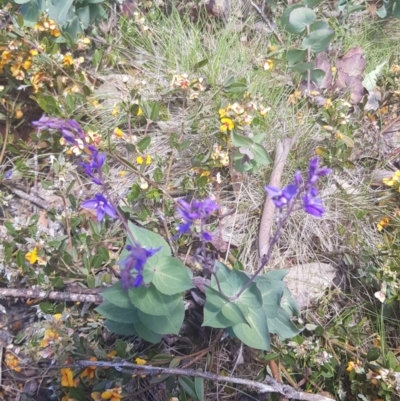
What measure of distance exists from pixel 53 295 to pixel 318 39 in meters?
1.46

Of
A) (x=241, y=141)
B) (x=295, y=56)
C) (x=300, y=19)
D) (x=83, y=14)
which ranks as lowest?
(x=241, y=141)

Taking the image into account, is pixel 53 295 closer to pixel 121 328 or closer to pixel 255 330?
pixel 121 328

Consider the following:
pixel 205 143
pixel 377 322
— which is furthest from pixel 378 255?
pixel 205 143

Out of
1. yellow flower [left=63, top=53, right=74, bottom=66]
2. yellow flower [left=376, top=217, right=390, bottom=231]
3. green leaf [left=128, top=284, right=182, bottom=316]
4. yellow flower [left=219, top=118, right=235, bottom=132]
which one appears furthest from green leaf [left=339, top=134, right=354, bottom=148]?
yellow flower [left=63, top=53, right=74, bottom=66]

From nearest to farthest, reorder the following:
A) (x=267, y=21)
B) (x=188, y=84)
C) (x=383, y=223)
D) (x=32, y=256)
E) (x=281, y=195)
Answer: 1. (x=281, y=195)
2. (x=32, y=256)
3. (x=383, y=223)
4. (x=188, y=84)
5. (x=267, y=21)

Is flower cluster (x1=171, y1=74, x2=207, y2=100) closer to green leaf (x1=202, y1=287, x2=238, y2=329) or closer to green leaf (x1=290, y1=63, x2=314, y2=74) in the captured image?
green leaf (x1=290, y1=63, x2=314, y2=74)

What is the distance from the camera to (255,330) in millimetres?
1093

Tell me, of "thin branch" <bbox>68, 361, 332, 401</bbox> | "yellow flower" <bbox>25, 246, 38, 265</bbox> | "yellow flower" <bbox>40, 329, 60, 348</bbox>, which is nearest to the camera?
"thin branch" <bbox>68, 361, 332, 401</bbox>

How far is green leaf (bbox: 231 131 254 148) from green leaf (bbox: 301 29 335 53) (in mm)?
559

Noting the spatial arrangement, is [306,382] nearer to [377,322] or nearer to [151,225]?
[377,322]

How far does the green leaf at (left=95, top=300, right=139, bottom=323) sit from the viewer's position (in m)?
1.10

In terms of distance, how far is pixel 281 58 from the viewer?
206 centimetres

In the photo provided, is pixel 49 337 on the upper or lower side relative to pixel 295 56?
lower

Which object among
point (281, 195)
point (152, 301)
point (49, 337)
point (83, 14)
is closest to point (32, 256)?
point (49, 337)
